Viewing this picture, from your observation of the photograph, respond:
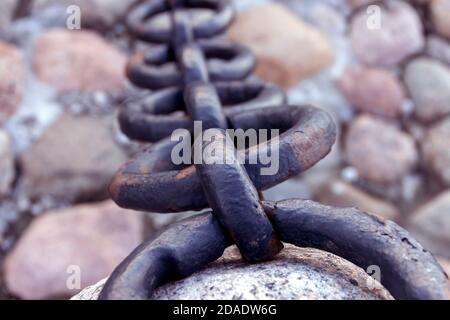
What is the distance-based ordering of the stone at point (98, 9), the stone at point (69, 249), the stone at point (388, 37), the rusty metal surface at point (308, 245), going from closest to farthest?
the rusty metal surface at point (308, 245) → the stone at point (69, 249) → the stone at point (98, 9) → the stone at point (388, 37)

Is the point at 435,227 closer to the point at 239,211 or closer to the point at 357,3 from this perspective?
the point at 357,3

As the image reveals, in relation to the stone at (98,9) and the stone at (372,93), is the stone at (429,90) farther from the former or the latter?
the stone at (98,9)

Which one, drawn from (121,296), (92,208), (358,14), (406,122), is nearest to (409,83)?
(406,122)

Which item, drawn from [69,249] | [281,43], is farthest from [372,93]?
[69,249]

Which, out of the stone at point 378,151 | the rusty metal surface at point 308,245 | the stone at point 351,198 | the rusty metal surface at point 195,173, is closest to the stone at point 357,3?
the stone at point 378,151

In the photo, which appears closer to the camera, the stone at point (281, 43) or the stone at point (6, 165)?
the stone at point (6, 165)

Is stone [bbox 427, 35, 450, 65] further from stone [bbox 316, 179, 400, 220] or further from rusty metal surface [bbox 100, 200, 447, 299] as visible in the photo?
rusty metal surface [bbox 100, 200, 447, 299]

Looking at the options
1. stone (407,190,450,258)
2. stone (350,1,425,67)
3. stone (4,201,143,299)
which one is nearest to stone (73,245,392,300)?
stone (4,201,143,299)
